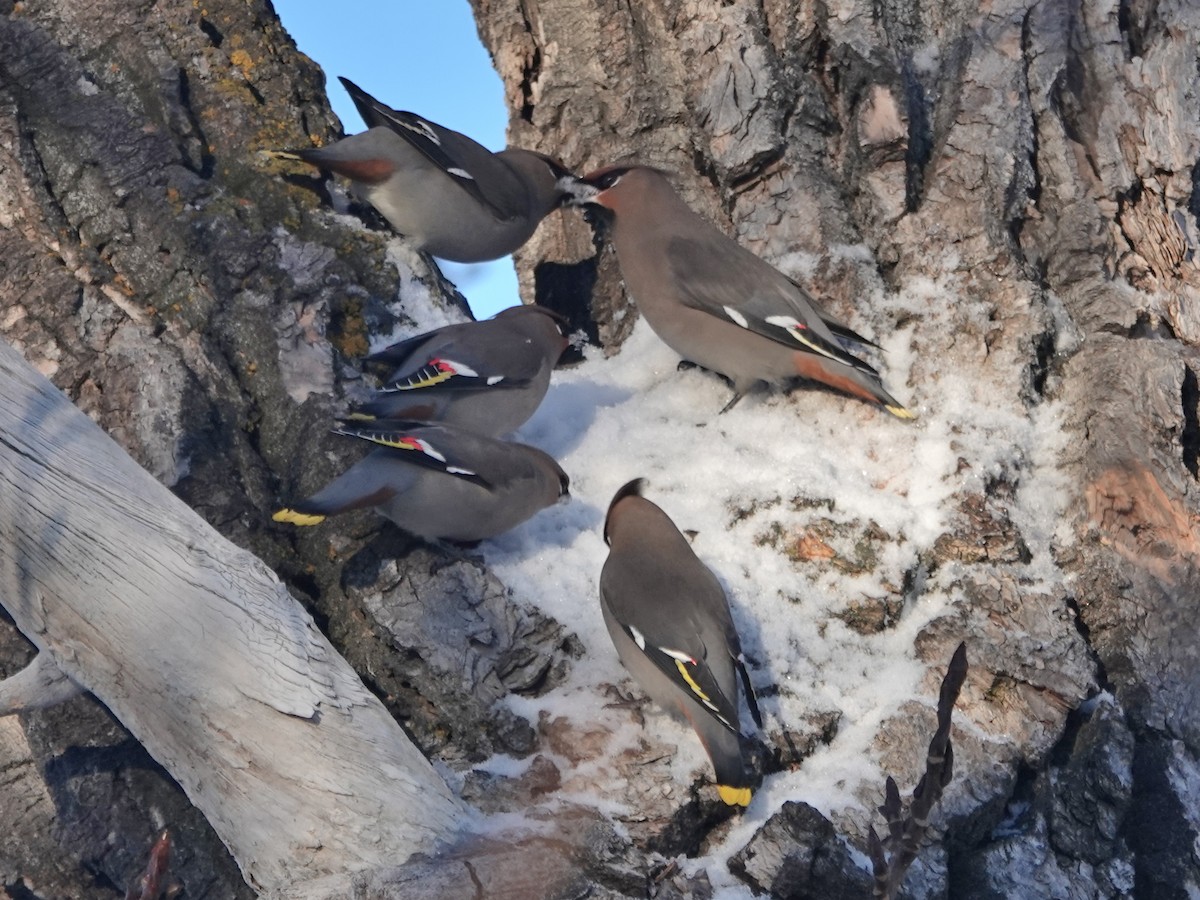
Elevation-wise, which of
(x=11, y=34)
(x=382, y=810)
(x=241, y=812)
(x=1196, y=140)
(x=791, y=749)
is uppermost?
(x=1196, y=140)

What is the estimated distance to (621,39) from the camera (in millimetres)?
4625

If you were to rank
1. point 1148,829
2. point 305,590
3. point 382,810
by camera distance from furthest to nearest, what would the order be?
point 305,590 → point 1148,829 → point 382,810

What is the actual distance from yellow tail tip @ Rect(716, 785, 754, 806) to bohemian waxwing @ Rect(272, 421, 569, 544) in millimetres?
1065

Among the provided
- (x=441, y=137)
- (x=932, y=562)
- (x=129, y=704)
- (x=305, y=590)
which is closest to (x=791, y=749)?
(x=932, y=562)

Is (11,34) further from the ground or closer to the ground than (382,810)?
further from the ground

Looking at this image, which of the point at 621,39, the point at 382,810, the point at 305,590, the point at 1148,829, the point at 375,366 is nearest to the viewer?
the point at 382,810

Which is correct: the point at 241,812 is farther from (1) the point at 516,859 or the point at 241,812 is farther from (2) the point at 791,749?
(2) the point at 791,749

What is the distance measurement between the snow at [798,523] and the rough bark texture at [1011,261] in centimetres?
5

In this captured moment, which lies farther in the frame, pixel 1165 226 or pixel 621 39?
pixel 621 39

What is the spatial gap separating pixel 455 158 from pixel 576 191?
1.52 ft

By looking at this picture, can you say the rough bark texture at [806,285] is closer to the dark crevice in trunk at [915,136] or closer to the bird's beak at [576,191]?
the dark crevice in trunk at [915,136]

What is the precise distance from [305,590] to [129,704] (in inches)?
31.9

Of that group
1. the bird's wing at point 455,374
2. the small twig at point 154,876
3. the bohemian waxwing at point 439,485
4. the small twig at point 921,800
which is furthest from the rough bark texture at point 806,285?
the small twig at point 921,800

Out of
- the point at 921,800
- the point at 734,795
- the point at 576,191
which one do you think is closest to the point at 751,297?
the point at 576,191
